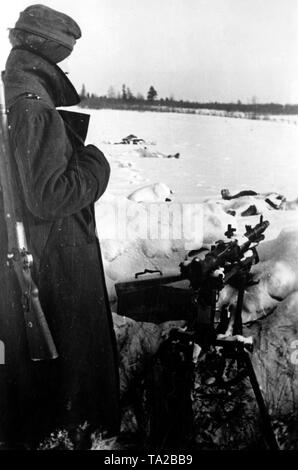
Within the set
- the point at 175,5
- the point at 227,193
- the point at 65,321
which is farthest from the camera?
the point at 227,193

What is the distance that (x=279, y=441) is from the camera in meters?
2.60

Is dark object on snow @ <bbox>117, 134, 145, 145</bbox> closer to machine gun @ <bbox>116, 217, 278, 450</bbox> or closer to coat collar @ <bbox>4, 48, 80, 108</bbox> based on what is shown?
coat collar @ <bbox>4, 48, 80, 108</bbox>

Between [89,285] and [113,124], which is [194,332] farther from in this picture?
[113,124]

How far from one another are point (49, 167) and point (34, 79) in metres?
0.41

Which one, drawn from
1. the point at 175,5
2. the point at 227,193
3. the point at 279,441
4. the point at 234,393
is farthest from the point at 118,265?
the point at 175,5

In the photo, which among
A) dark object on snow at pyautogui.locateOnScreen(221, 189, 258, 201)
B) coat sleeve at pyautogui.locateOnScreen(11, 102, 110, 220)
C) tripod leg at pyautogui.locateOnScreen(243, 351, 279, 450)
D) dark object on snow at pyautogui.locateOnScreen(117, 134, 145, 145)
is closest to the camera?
coat sleeve at pyautogui.locateOnScreen(11, 102, 110, 220)

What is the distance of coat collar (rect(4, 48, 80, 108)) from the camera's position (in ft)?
7.18

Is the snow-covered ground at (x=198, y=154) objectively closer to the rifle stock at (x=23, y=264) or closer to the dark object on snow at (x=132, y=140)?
the dark object on snow at (x=132, y=140)

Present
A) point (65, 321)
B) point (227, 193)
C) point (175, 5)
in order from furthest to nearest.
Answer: point (227, 193)
point (175, 5)
point (65, 321)

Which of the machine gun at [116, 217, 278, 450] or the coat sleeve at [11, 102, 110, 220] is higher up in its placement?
the coat sleeve at [11, 102, 110, 220]

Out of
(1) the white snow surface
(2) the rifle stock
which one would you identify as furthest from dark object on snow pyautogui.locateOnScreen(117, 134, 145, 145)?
(2) the rifle stock

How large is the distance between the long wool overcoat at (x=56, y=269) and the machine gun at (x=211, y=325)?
31 cm

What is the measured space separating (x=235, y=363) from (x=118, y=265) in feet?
2.82
